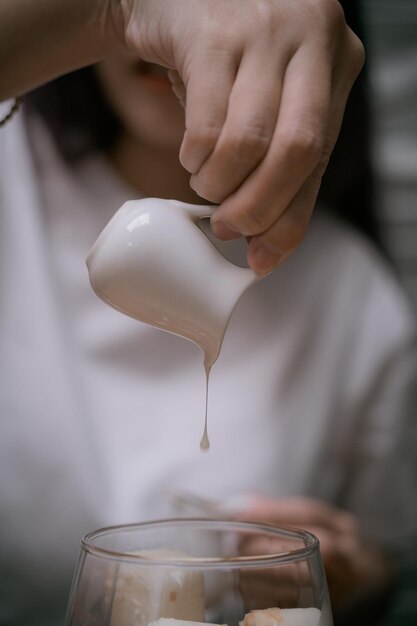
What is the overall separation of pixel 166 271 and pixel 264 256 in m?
0.05

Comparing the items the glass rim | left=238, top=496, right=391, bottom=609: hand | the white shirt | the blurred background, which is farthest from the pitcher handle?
the blurred background

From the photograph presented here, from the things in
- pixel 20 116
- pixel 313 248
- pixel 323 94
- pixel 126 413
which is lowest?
pixel 126 413

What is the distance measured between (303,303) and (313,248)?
103 millimetres

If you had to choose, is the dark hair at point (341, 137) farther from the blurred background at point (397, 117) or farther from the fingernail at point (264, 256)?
the fingernail at point (264, 256)

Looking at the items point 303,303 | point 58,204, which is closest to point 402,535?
point 303,303

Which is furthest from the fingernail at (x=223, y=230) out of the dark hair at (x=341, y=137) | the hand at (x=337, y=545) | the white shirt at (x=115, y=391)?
the dark hair at (x=341, y=137)

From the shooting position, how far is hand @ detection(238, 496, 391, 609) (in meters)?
0.86

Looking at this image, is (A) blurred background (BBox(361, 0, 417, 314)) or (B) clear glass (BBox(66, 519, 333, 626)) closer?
(B) clear glass (BBox(66, 519, 333, 626))

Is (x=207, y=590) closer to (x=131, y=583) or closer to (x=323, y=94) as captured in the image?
(x=131, y=583)

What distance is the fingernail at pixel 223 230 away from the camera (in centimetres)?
42

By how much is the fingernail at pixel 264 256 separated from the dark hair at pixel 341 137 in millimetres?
800

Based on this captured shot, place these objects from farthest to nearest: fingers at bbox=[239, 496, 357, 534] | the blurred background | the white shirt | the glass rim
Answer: the blurred background, the white shirt, fingers at bbox=[239, 496, 357, 534], the glass rim

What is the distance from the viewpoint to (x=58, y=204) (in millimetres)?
1179

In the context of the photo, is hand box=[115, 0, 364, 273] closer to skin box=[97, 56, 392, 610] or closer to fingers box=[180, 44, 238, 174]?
fingers box=[180, 44, 238, 174]
